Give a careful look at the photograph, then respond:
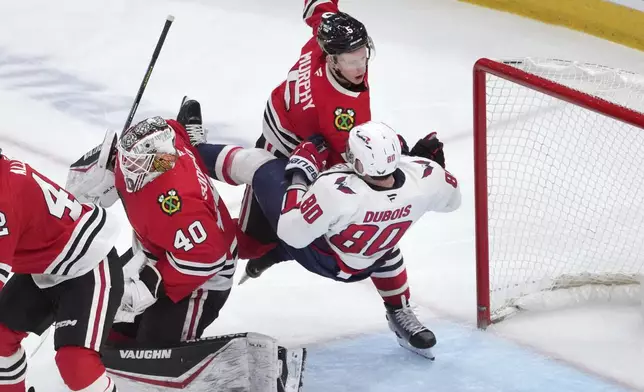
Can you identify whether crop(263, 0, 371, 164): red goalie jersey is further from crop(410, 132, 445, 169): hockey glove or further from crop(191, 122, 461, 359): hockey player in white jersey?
crop(410, 132, 445, 169): hockey glove

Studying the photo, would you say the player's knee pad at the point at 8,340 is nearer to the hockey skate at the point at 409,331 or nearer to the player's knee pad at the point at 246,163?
the player's knee pad at the point at 246,163

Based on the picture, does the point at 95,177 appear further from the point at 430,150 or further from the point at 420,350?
the point at 420,350

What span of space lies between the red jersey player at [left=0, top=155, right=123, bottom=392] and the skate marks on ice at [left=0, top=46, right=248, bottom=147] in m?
1.92

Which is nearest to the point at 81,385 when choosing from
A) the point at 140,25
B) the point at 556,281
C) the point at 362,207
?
the point at 362,207

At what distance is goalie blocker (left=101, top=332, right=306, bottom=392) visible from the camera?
9.09 feet

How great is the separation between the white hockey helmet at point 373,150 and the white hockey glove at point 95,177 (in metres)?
0.69

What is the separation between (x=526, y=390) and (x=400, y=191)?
29.9 inches

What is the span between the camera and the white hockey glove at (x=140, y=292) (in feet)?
8.84

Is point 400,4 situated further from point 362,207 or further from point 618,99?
point 362,207

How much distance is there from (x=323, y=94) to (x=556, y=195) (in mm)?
1252

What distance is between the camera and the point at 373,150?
2586 mm

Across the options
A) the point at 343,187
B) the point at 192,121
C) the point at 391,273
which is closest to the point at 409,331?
the point at 391,273

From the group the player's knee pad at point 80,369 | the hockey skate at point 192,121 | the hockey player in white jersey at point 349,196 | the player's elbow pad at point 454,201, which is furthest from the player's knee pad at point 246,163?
the player's knee pad at point 80,369

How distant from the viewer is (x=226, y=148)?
3.10 metres
